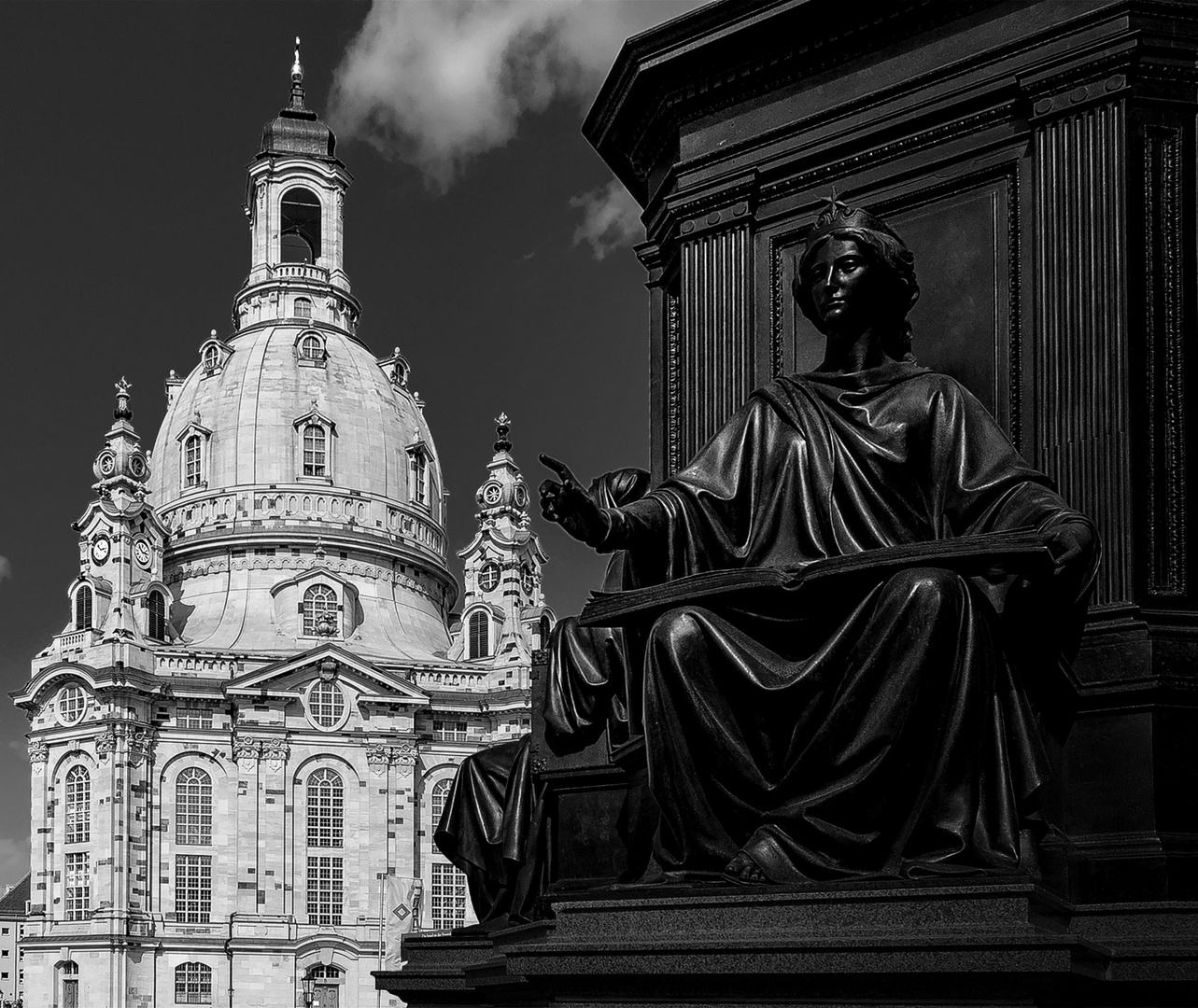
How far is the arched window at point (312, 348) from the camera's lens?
76000mm

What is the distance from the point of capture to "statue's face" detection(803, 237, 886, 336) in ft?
20.0

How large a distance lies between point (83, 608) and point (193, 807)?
905 centimetres

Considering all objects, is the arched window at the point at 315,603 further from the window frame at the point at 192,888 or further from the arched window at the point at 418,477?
the window frame at the point at 192,888

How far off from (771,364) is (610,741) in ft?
5.46

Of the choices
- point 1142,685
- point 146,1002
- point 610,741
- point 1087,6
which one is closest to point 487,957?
point 610,741

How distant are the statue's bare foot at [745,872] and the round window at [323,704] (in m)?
64.6

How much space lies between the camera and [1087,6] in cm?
645

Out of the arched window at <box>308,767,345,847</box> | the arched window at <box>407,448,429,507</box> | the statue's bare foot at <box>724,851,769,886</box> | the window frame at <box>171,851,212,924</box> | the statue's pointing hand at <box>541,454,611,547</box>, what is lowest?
the window frame at <box>171,851,212,924</box>

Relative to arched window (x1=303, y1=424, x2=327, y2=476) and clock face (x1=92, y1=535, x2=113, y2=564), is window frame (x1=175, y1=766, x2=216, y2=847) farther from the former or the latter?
arched window (x1=303, y1=424, x2=327, y2=476)

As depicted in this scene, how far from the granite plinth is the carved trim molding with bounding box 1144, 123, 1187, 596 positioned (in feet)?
4.20

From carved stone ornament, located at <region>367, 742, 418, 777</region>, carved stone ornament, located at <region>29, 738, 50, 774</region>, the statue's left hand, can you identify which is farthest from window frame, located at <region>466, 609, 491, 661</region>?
the statue's left hand

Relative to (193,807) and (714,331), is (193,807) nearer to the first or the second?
(193,807)

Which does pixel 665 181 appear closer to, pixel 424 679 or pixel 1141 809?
pixel 1141 809

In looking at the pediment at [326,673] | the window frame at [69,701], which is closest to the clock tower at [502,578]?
the pediment at [326,673]
